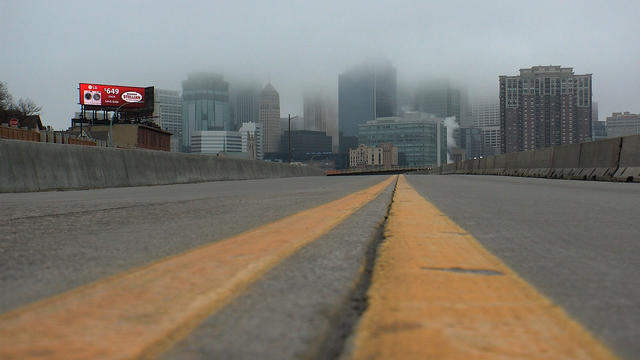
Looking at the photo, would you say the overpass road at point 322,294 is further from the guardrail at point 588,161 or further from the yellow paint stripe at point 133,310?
the guardrail at point 588,161

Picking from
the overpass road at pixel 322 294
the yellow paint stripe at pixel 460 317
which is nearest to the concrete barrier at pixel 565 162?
the overpass road at pixel 322 294

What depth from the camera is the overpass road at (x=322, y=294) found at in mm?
1155

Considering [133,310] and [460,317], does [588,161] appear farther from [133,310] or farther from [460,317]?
[133,310]

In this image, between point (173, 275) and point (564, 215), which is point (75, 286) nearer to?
point (173, 275)

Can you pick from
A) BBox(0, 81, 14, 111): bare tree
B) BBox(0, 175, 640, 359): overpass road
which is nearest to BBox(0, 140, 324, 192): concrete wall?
BBox(0, 175, 640, 359): overpass road

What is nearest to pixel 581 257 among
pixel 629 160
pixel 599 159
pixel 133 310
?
pixel 133 310

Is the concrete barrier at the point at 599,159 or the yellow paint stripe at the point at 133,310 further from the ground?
the concrete barrier at the point at 599,159

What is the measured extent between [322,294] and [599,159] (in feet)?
54.8

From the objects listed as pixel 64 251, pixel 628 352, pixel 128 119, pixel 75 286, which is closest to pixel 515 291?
pixel 628 352

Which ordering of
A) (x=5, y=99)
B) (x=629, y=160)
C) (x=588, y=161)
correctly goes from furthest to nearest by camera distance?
(x=5, y=99) < (x=588, y=161) < (x=629, y=160)

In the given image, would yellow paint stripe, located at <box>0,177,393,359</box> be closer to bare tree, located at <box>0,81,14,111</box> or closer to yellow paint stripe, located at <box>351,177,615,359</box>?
yellow paint stripe, located at <box>351,177,615,359</box>

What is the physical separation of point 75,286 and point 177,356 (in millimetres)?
1025

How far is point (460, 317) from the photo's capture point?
1.38 m

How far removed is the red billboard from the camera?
4181 inches
